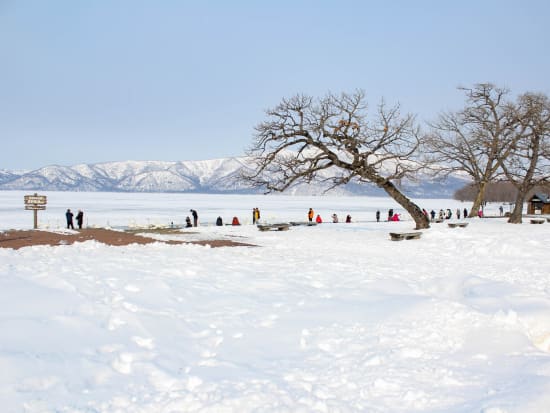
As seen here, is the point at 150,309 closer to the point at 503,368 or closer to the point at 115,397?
the point at 115,397

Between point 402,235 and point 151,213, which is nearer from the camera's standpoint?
point 402,235

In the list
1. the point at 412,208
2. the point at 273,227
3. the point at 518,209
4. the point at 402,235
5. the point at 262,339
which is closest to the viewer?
the point at 262,339

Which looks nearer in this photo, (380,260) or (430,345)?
(430,345)

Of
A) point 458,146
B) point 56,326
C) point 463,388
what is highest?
point 458,146

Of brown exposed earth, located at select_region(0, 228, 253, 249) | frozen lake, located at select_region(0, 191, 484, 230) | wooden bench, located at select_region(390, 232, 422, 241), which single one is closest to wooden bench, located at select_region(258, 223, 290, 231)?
brown exposed earth, located at select_region(0, 228, 253, 249)

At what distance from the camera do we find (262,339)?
266 inches

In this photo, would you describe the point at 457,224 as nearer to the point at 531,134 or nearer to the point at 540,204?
the point at 531,134

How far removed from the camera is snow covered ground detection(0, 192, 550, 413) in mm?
4855

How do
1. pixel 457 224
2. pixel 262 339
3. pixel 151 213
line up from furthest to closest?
1. pixel 151 213
2. pixel 457 224
3. pixel 262 339

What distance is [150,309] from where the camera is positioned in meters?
7.79

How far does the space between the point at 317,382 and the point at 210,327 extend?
93.5 inches

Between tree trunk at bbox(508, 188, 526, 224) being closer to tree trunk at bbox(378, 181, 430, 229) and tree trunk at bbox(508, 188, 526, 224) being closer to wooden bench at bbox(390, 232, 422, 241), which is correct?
tree trunk at bbox(378, 181, 430, 229)

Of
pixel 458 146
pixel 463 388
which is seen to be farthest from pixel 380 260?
pixel 458 146

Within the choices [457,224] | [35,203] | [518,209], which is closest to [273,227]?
[457,224]
